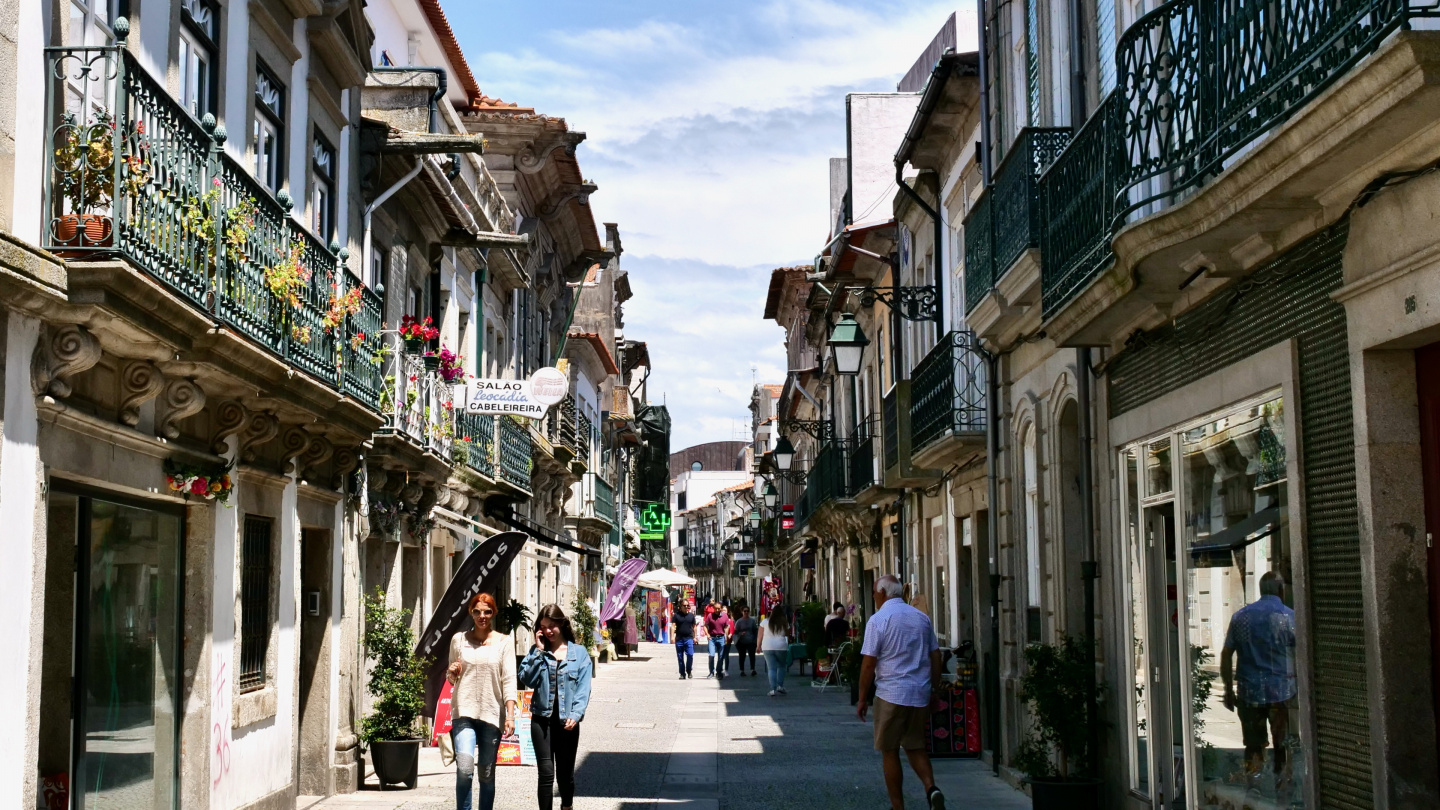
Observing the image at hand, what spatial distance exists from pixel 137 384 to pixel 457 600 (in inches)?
316

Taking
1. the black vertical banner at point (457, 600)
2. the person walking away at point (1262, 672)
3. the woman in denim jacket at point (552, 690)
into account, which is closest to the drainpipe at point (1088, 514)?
the person walking away at point (1262, 672)

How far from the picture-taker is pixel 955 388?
18203mm

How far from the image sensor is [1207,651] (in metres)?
9.87

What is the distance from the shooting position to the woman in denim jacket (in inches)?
464

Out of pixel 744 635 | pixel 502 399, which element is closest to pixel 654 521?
pixel 744 635

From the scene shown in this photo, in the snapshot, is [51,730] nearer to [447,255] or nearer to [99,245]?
[99,245]

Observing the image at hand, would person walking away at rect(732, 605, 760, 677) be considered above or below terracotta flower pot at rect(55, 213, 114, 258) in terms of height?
below

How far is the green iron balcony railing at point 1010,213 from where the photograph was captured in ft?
41.0

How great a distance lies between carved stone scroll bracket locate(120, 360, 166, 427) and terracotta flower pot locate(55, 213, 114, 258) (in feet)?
4.36

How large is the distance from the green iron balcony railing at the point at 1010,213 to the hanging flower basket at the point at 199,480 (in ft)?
19.9

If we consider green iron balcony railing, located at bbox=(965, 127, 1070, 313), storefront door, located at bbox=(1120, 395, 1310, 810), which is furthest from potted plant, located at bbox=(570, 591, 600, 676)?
storefront door, located at bbox=(1120, 395, 1310, 810)

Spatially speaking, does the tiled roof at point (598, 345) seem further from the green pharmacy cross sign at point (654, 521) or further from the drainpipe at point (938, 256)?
the drainpipe at point (938, 256)

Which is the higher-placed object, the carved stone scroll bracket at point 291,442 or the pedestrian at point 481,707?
the carved stone scroll bracket at point 291,442

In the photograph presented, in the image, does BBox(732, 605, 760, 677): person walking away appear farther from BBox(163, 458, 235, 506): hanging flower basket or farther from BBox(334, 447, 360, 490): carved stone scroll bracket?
BBox(163, 458, 235, 506): hanging flower basket
